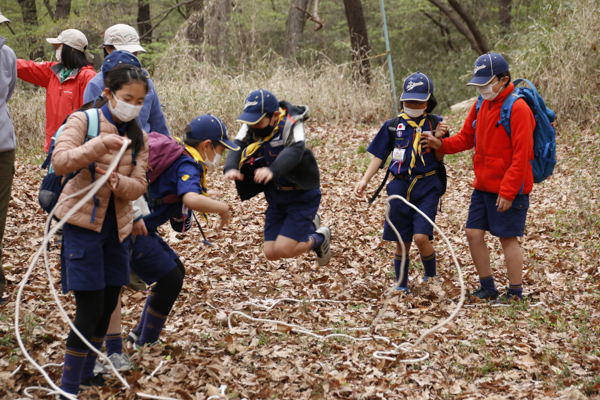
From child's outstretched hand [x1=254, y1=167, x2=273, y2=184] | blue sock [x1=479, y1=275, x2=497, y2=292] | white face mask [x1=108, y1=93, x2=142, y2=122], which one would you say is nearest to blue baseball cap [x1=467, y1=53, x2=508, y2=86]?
blue sock [x1=479, y1=275, x2=497, y2=292]

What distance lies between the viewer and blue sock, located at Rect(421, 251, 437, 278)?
18.0ft

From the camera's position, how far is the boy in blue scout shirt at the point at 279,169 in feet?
13.5

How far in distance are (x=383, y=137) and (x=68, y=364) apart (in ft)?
11.4

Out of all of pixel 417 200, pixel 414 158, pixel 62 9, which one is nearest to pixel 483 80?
A: pixel 414 158

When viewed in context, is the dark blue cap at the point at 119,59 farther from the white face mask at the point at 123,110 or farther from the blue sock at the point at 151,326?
the blue sock at the point at 151,326

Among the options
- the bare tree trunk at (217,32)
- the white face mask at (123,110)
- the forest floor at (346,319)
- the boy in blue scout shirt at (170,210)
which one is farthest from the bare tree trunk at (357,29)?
the white face mask at (123,110)

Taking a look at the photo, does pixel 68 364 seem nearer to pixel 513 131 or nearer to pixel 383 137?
pixel 383 137

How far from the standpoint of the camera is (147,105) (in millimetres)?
4754

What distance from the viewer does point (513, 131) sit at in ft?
15.6

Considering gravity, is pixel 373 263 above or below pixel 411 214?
below

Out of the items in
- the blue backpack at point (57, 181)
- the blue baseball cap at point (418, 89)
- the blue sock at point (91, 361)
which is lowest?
the blue sock at point (91, 361)

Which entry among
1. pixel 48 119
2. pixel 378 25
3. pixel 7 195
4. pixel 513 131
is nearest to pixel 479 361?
pixel 513 131

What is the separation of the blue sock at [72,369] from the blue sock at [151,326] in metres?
0.75

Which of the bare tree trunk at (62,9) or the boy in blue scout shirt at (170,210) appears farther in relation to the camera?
the bare tree trunk at (62,9)
